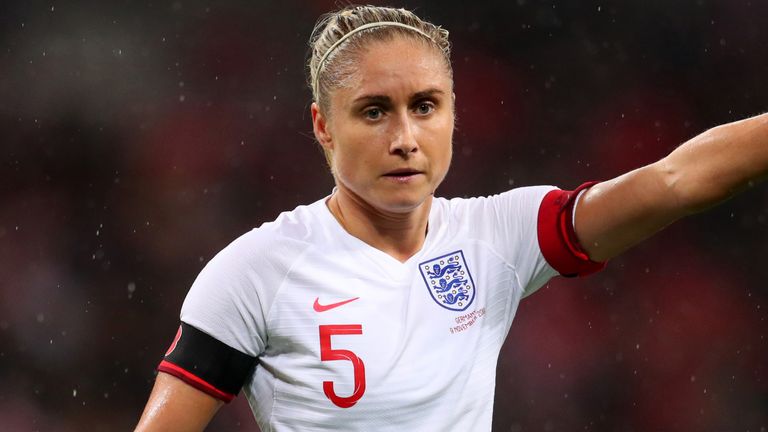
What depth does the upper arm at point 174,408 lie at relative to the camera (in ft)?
7.86

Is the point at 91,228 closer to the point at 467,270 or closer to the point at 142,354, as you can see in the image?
the point at 142,354

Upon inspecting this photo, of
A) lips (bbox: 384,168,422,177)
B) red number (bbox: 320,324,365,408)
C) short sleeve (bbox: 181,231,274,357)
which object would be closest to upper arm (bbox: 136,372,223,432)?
short sleeve (bbox: 181,231,274,357)

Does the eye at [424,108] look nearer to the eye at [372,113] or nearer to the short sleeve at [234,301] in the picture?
the eye at [372,113]

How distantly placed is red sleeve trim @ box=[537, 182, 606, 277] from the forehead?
40cm

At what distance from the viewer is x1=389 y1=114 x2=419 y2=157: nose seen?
2.46m

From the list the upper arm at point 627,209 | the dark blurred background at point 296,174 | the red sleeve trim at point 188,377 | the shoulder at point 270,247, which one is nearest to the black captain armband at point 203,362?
the red sleeve trim at point 188,377

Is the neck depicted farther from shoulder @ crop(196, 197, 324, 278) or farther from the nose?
the nose

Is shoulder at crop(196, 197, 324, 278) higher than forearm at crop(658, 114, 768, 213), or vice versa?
forearm at crop(658, 114, 768, 213)

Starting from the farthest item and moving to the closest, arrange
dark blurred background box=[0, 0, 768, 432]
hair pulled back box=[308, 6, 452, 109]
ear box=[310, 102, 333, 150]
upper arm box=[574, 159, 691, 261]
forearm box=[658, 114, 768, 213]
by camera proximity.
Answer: dark blurred background box=[0, 0, 768, 432]
ear box=[310, 102, 333, 150]
hair pulled back box=[308, 6, 452, 109]
upper arm box=[574, 159, 691, 261]
forearm box=[658, 114, 768, 213]

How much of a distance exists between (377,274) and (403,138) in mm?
374

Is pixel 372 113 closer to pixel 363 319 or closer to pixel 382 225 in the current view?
pixel 382 225

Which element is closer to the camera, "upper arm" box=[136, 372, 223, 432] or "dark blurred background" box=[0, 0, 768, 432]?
"upper arm" box=[136, 372, 223, 432]

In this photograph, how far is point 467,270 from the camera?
2.69 m

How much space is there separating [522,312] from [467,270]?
3510mm
